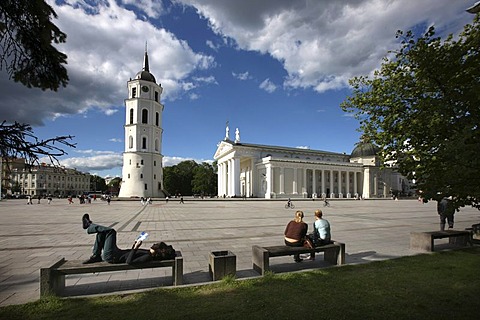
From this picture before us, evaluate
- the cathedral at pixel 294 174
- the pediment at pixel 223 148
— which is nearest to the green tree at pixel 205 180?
A: the cathedral at pixel 294 174

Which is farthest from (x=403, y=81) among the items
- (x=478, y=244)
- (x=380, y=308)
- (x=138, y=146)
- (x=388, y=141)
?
(x=138, y=146)

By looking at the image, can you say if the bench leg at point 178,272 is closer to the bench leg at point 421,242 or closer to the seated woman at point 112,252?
the seated woman at point 112,252

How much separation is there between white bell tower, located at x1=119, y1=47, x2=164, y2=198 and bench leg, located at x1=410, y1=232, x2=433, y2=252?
57.2m

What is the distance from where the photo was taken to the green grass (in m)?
4.05

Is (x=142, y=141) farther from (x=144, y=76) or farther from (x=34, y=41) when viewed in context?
(x=34, y=41)

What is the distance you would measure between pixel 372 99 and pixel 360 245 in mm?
7850

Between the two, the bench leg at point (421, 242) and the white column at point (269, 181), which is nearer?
the bench leg at point (421, 242)

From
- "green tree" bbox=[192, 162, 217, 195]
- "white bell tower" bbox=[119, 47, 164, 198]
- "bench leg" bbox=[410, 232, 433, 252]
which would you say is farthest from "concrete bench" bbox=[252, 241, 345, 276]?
"green tree" bbox=[192, 162, 217, 195]

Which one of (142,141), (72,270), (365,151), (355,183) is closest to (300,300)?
(72,270)

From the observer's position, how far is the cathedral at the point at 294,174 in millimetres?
68875

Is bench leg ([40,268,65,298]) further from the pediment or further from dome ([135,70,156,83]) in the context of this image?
the pediment

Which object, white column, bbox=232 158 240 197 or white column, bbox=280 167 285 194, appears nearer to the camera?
white column, bbox=232 158 240 197

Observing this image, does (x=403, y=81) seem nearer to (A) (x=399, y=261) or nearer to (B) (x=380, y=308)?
(A) (x=399, y=261)

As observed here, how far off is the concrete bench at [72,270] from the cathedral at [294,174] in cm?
6141
